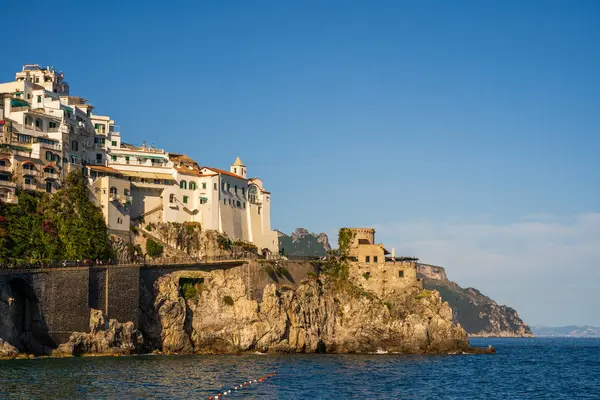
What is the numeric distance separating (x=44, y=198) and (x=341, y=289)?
40.3 meters

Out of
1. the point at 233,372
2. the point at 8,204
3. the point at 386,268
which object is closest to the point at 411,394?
the point at 233,372

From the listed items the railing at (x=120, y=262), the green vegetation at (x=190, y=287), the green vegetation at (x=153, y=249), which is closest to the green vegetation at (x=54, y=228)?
the railing at (x=120, y=262)

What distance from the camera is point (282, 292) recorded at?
115 metres

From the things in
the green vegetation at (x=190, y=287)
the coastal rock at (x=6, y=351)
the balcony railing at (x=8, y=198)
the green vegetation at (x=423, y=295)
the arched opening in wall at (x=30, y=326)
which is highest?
the balcony railing at (x=8, y=198)

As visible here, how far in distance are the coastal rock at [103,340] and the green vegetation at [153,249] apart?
17.1 meters

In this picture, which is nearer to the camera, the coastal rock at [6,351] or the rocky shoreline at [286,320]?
the coastal rock at [6,351]

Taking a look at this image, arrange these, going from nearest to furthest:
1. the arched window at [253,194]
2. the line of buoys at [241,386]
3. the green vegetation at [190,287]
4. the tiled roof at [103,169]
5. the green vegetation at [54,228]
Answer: the line of buoys at [241,386] < the green vegetation at [54,228] < the green vegetation at [190,287] < the tiled roof at [103,169] < the arched window at [253,194]

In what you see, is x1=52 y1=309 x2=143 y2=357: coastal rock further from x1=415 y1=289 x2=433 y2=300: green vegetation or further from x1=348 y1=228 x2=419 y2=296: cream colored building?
x1=415 y1=289 x2=433 y2=300: green vegetation

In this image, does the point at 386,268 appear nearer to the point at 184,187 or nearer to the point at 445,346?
the point at 445,346

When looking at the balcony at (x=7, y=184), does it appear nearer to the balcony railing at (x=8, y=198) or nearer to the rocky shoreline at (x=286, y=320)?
the balcony railing at (x=8, y=198)

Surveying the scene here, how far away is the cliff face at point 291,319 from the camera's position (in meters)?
108

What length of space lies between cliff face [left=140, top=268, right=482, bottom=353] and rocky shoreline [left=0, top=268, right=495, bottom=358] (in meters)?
0.12

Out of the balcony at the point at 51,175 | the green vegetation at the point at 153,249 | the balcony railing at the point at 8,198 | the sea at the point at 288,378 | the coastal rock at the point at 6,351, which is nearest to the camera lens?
the sea at the point at 288,378

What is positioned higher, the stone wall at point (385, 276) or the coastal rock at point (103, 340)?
the stone wall at point (385, 276)
